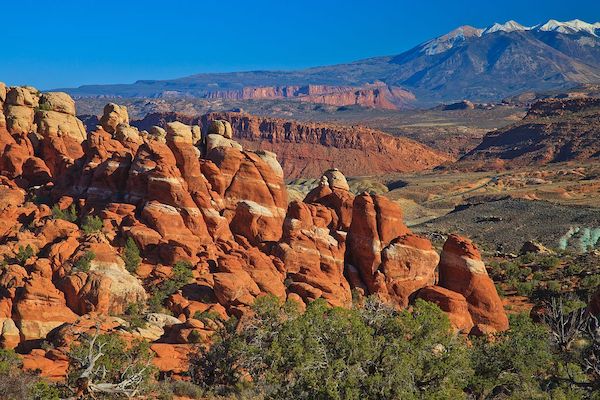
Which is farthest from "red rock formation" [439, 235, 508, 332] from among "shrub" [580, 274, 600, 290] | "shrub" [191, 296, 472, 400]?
"shrub" [191, 296, 472, 400]

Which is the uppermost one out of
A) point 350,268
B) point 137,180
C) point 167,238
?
point 137,180

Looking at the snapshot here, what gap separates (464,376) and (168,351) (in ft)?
47.5

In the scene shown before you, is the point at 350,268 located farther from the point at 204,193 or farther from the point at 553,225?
the point at 553,225

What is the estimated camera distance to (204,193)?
4791 centimetres

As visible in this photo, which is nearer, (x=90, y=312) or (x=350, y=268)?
(x=90, y=312)

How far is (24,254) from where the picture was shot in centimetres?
3994

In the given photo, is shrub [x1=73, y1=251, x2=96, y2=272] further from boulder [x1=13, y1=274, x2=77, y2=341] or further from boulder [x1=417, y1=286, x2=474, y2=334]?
boulder [x1=417, y1=286, x2=474, y2=334]

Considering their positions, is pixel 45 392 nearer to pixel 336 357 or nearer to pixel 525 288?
pixel 336 357

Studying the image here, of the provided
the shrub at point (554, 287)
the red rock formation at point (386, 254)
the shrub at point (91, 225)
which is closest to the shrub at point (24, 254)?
the shrub at point (91, 225)

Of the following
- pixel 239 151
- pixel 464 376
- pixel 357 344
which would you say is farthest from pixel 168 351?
pixel 239 151

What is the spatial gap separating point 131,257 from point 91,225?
4.43 metres

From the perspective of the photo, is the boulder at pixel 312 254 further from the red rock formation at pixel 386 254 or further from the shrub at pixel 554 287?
the shrub at pixel 554 287

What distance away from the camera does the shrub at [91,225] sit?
42969 millimetres

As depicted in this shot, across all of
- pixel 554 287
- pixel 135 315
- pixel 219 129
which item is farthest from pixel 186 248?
pixel 554 287
